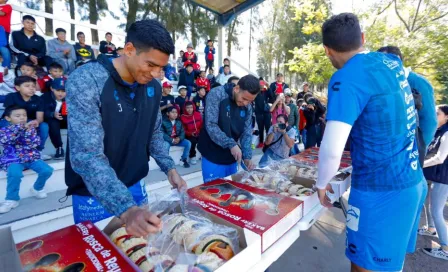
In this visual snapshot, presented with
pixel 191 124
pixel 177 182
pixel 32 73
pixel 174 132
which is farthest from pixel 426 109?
pixel 32 73

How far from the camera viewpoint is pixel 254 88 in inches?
83.0

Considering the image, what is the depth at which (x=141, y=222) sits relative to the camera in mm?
811

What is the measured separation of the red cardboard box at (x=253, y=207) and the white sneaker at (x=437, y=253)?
98.1 inches

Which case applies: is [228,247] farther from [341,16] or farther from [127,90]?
[341,16]

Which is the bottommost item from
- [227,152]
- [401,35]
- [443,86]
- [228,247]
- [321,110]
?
[228,247]

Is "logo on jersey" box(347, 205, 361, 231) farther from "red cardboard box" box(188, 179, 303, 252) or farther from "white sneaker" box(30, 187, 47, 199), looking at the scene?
"white sneaker" box(30, 187, 47, 199)

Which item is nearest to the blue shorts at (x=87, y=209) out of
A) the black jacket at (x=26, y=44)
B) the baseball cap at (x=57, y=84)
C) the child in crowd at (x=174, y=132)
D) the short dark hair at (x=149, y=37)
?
the short dark hair at (x=149, y=37)

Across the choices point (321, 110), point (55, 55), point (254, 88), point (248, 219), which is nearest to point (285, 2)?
point (321, 110)

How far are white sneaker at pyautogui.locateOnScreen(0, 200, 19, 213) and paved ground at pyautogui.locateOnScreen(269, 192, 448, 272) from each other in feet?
9.05

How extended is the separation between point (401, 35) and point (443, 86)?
5466 millimetres

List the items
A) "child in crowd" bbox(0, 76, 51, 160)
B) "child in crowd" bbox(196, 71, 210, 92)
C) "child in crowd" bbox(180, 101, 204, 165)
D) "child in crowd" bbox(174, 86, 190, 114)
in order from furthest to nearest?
"child in crowd" bbox(196, 71, 210, 92), "child in crowd" bbox(174, 86, 190, 114), "child in crowd" bbox(180, 101, 204, 165), "child in crowd" bbox(0, 76, 51, 160)

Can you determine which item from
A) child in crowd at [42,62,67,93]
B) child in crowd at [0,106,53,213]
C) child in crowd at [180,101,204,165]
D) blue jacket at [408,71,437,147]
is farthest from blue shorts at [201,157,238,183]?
child in crowd at [42,62,67,93]

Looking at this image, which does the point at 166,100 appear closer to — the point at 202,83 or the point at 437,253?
the point at 202,83

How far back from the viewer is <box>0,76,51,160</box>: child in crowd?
333 cm
